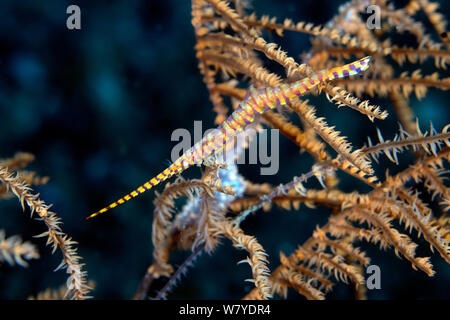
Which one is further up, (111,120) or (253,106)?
(111,120)

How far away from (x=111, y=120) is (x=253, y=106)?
90.0 inches

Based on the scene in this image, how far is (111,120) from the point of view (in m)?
3.68

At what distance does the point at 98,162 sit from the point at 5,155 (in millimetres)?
944

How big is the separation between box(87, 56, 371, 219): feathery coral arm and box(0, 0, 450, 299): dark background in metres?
1.49

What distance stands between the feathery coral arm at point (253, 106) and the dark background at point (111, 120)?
1.49m

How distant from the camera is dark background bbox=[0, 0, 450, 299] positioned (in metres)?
3.44

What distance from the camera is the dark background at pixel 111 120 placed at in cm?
344

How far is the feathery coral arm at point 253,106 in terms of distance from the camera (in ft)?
6.01

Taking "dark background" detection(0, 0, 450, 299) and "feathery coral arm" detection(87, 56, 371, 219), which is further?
"dark background" detection(0, 0, 450, 299)

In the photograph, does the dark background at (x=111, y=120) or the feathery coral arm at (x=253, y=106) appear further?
the dark background at (x=111, y=120)

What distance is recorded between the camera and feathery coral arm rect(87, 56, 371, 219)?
183 centimetres

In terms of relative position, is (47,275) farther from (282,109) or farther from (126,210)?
(282,109)

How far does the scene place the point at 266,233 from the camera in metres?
4.00

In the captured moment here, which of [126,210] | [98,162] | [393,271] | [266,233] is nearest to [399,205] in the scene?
[266,233]
